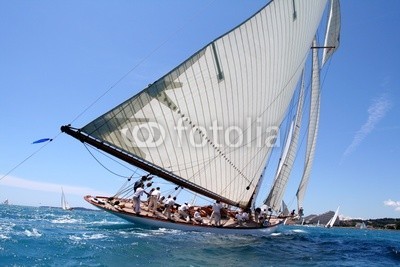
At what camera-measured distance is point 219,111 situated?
17719mm

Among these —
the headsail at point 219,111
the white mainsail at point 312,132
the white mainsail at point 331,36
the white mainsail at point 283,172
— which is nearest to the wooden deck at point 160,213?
the headsail at point 219,111

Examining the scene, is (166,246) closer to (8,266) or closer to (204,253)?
(204,253)

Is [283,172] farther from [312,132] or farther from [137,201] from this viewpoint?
[137,201]

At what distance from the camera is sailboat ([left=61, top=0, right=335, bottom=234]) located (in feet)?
50.2

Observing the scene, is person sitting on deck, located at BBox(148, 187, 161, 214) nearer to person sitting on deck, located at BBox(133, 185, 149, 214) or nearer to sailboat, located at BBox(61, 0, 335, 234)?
sailboat, located at BBox(61, 0, 335, 234)

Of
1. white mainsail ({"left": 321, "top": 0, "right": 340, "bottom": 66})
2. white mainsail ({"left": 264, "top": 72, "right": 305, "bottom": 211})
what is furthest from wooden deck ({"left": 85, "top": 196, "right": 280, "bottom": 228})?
white mainsail ({"left": 321, "top": 0, "right": 340, "bottom": 66})

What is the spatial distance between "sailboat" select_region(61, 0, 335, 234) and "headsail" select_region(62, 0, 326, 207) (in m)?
0.04

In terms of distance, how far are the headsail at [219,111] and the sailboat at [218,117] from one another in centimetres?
4

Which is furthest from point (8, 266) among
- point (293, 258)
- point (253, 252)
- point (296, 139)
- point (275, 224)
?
point (296, 139)

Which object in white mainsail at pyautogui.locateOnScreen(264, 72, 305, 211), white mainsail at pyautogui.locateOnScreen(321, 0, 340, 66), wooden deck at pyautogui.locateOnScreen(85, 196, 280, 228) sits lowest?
wooden deck at pyautogui.locateOnScreen(85, 196, 280, 228)

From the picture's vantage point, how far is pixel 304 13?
21406mm

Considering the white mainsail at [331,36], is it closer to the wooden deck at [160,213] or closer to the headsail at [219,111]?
the headsail at [219,111]

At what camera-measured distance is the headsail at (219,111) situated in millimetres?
Answer: 15250

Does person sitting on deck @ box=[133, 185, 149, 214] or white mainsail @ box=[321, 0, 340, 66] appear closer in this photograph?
person sitting on deck @ box=[133, 185, 149, 214]
